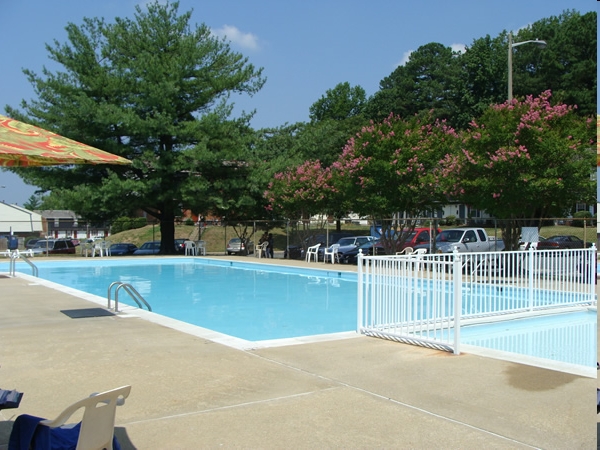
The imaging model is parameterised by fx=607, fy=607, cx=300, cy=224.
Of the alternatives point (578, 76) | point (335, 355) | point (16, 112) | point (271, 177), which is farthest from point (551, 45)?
point (335, 355)

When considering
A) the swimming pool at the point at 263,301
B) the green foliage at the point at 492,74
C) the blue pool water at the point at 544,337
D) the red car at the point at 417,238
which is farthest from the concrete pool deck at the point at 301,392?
the green foliage at the point at 492,74

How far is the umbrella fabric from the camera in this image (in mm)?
5457

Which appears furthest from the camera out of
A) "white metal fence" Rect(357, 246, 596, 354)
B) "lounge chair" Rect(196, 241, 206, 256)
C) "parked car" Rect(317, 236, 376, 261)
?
"lounge chair" Rect(196, 241, 206, 256)

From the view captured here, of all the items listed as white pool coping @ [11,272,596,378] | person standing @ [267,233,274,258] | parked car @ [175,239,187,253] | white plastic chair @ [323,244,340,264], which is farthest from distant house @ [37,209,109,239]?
white pool coping @ [11,272,596,378]

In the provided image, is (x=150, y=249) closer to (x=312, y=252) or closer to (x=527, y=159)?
(x=312, y=252)

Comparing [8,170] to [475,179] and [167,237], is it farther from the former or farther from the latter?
[475,179]

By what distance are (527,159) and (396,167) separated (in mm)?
5513

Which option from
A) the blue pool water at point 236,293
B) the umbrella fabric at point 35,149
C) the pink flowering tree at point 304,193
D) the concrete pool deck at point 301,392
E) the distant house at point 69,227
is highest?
the pink flowering tree at point 304,193

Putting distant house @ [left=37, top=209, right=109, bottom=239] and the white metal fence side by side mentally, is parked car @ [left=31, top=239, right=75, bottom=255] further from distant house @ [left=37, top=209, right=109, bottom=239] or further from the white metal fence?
the white metal fence

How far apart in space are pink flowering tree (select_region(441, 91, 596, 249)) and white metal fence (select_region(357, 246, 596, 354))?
22.0 feet

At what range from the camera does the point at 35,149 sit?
566 centimetres

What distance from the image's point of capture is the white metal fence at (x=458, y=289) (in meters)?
8.34

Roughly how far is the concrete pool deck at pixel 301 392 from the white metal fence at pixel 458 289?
43cm

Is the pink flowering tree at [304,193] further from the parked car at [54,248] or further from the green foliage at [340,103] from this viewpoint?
the green foliage at [340,103]
